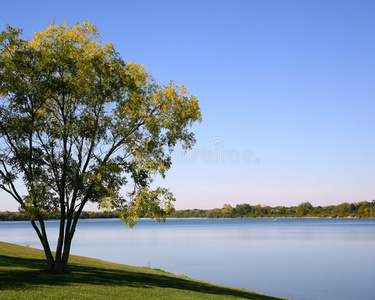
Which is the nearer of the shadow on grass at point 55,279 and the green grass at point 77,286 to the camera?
the green grass at point 77,286

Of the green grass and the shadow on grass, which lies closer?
the green grass

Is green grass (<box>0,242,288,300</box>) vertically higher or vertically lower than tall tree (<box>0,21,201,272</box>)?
lower

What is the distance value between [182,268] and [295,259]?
17151 millimetres

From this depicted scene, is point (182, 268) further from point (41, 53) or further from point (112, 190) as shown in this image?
point (41, 53)

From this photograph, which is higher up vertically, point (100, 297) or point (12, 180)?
point (12, 180)

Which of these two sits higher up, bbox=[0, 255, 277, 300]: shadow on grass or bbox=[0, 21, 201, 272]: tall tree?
bbox=[0, 21, 201, 272]: tall tree

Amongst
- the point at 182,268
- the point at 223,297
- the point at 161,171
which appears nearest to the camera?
the point at 223,297

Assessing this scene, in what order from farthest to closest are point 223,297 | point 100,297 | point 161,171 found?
point 161,171
point 223,297
point 100,297

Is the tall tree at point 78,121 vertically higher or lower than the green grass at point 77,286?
higher

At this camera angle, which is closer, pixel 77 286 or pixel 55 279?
pixel 77 286

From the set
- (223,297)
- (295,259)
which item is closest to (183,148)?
(223,297)

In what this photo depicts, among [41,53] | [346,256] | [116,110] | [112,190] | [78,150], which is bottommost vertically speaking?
[346,256]

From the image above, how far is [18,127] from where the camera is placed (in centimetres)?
2400

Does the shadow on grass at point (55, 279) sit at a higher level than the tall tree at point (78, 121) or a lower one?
lower
